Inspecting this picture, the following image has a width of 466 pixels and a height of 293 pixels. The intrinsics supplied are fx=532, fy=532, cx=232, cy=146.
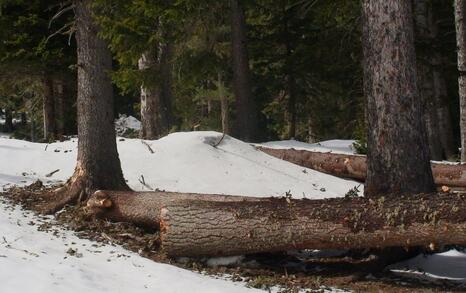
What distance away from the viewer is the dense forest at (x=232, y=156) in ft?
19.9

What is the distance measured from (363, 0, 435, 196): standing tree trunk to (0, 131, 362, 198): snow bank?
373cm

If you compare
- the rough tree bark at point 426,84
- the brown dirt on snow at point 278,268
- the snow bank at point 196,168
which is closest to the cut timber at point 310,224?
the brown dirt on snow at point 278,268

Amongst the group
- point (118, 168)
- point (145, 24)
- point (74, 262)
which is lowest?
point (74, 262)

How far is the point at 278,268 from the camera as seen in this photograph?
6.44 m

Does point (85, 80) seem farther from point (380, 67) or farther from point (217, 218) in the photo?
point (380, 67)

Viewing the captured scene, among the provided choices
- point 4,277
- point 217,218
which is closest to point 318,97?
point 217,218

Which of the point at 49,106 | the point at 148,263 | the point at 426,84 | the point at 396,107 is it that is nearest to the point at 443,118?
the point at 426,84

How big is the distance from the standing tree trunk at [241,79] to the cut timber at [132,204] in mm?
8107

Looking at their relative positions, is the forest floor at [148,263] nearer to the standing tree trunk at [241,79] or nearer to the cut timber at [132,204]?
the cut timber at [132,204]

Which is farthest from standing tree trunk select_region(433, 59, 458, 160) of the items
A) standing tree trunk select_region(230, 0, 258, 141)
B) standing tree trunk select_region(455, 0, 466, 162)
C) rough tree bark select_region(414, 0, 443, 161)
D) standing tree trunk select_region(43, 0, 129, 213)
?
standing tree trunk select_region(43, 0, 129, 213)

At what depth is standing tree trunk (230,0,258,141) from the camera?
611 inches

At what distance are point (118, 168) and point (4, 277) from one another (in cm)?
370

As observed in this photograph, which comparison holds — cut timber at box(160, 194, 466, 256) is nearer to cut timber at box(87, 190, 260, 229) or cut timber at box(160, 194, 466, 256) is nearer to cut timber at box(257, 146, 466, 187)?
cut timber at box(87, 190, 260, 229)

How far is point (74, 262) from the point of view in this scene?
5.78 m
